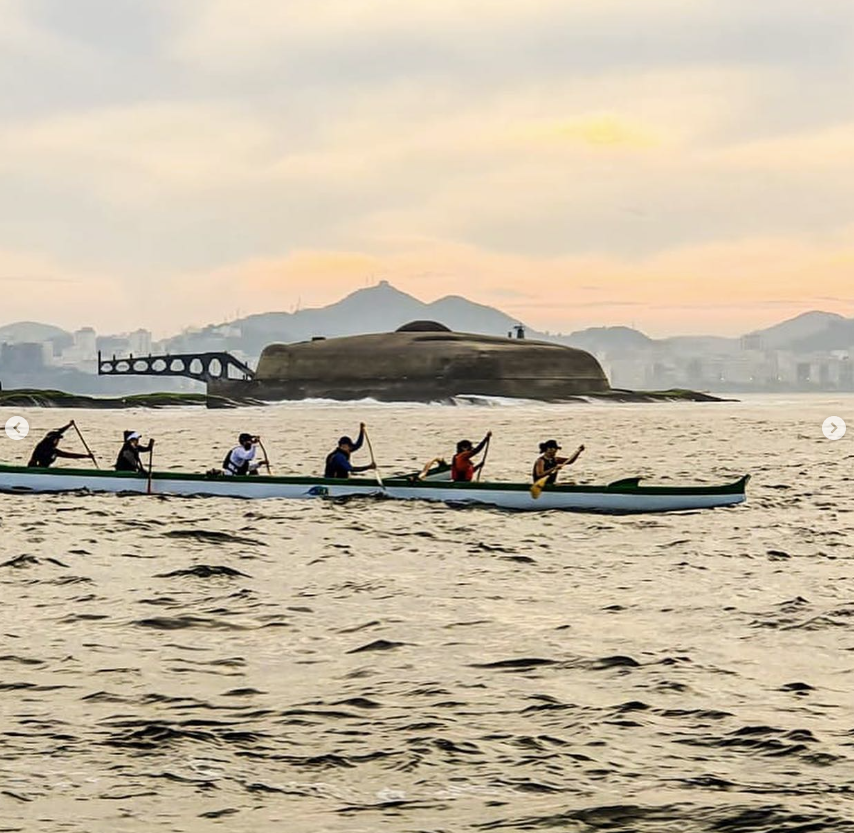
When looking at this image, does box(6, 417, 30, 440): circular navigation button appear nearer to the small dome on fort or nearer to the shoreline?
the shoreline

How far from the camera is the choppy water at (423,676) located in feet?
28.1

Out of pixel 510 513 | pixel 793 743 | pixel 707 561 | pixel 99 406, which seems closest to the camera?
pixel 793 743

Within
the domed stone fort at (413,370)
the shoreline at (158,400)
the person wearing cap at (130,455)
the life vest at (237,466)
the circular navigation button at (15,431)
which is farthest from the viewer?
the domed stone fort at (413,370)

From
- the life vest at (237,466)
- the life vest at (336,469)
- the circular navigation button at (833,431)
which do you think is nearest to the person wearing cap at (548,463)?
the life vest at (336,469)

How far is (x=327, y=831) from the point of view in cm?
796

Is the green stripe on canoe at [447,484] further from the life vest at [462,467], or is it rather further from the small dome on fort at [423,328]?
the small dome on fort at [423,328]

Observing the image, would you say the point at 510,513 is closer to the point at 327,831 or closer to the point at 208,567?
the point at 208,567

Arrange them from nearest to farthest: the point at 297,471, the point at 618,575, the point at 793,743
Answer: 1. the point at 793,743
2. the point at 618,575
3. the point at 297,471

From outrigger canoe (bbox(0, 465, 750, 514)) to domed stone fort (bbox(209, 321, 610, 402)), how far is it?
391 ft

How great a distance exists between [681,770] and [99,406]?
119885mm

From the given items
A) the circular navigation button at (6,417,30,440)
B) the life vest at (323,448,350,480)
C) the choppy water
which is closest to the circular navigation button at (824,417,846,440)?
the circular navigation button at (6,417,30,440)

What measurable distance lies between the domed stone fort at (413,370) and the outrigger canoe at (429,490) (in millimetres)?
119088

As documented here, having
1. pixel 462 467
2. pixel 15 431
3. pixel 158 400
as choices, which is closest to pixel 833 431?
pixel 15 431

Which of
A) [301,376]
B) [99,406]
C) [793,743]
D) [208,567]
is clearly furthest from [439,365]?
[793,743]
